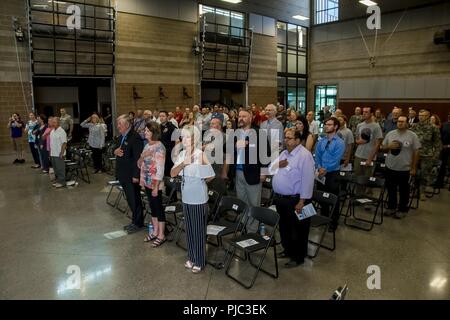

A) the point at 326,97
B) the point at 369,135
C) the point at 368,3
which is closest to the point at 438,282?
the point at 369,135

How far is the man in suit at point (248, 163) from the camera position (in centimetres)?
413

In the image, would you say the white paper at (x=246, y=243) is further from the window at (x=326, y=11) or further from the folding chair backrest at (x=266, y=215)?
the window at (x=326, y=11)

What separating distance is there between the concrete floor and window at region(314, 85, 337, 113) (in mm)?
12103

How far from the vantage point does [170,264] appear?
12.7ft

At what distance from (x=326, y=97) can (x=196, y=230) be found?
15499mm

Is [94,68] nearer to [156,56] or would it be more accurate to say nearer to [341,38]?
[156,56]

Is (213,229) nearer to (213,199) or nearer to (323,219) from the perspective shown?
(213,199)

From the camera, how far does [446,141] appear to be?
7207 mm

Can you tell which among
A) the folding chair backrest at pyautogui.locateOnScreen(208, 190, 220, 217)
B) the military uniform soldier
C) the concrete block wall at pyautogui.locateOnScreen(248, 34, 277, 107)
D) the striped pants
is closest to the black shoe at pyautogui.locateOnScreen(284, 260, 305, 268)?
the striped pants

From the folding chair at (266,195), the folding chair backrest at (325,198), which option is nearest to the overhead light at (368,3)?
the folding chair at (266,195)

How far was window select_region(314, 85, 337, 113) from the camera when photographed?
17.1m

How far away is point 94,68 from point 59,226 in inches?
298
